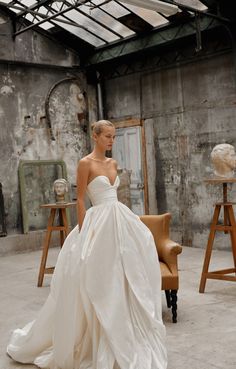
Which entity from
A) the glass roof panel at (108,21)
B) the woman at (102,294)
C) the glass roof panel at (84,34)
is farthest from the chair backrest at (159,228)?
the glass roof panel at (84,34)

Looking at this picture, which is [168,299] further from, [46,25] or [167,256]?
[46,25]

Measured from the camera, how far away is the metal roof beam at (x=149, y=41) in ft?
26.7

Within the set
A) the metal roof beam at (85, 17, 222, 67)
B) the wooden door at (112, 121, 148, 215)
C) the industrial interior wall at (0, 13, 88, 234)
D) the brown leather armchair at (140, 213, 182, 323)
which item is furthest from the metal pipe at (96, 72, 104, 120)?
the brown leather armchair at (140, 213, 182, 323)

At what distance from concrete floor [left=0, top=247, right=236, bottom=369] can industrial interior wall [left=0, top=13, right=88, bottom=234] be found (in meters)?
2.39

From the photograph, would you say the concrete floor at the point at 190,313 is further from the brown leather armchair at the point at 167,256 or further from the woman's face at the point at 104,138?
the woman's face at the point at 104,138

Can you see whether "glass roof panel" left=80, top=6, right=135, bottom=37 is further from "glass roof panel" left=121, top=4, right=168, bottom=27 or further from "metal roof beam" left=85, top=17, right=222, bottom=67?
"glass roof panel" left=121, top=4, right=168, bottom=27

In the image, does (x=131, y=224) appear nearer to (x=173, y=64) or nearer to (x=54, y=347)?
(x=54, y=347)

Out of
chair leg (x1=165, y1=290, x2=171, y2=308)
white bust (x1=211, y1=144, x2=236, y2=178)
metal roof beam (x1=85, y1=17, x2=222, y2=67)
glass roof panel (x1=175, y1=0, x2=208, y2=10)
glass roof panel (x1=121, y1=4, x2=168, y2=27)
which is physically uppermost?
glass roof panel (x1=121, y1=4, x2=168, y2=27)

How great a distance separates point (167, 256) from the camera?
16.3 ft

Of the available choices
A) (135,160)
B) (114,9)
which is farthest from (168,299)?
(114,9)

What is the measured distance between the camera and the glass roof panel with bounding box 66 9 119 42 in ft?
30.4

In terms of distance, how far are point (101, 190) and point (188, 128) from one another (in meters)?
5.42

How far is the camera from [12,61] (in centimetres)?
958

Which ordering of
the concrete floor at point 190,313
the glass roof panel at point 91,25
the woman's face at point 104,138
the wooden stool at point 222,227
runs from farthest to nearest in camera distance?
the glass roof panel at point 91,25 → the wooden stool at point 222,227 → the concrete floor at point 190,313 → the woman's face at point 104,138
